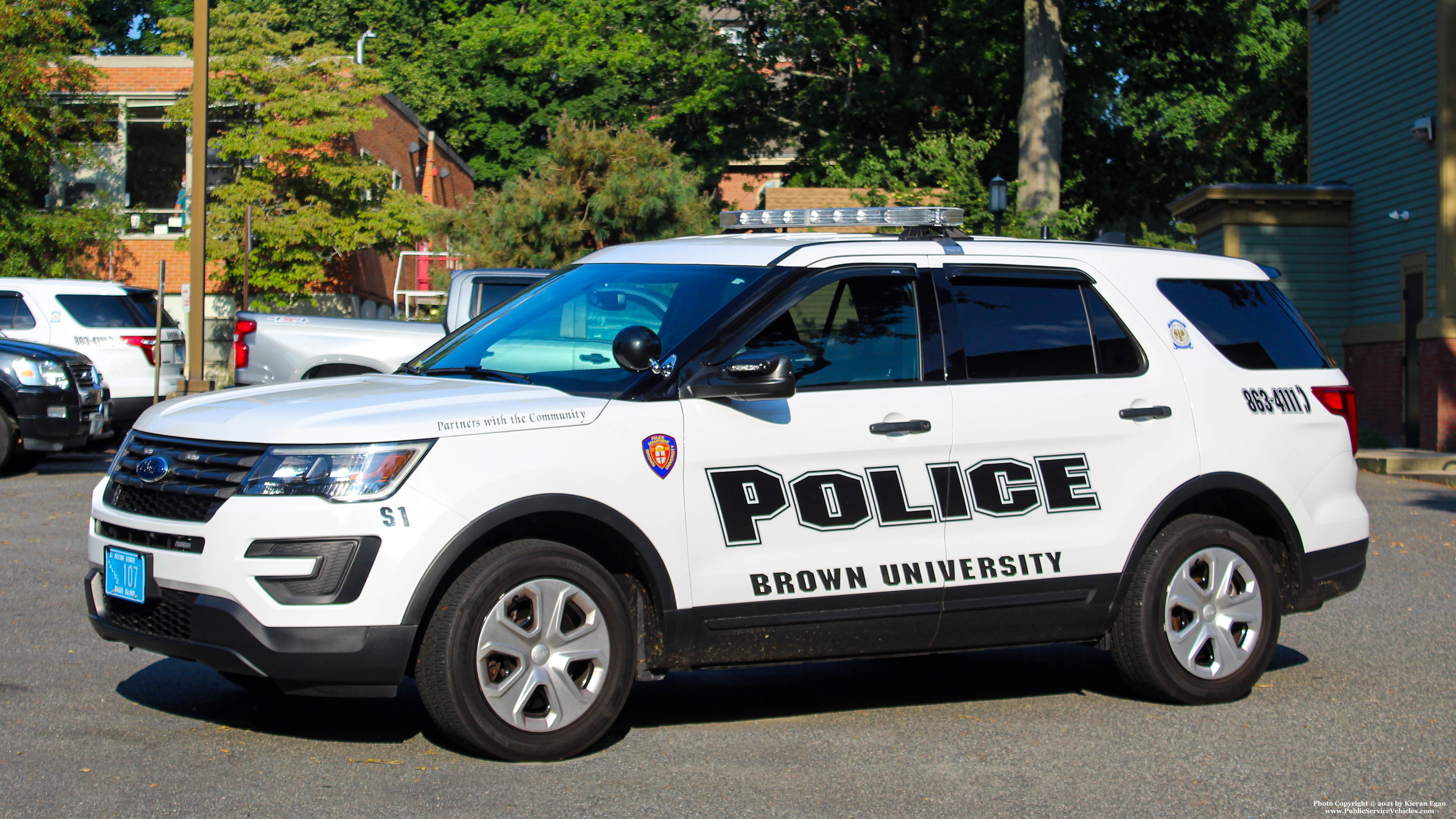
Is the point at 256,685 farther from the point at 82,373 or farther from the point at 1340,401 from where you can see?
the point at 82,373

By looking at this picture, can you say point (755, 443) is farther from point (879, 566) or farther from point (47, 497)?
point (47, 497)

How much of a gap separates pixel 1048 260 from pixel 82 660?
4643 millimetres

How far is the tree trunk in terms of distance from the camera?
26781 mm

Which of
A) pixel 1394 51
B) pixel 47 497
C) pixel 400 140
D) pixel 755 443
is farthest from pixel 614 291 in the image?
pixel 400 140

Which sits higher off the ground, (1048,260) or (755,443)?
(1048,260)

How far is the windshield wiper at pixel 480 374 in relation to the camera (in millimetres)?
5457

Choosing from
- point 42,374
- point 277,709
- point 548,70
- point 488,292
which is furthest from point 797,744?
point 548,70

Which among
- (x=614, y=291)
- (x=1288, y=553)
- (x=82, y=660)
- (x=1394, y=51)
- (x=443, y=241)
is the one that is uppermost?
(x=1394, y=51)

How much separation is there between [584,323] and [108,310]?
1347cm

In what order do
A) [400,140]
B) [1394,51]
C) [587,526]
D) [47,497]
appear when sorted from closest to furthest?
[587,526]
[47,497]
[1394,51]
[400,140]

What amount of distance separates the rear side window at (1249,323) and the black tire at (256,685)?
162 inches

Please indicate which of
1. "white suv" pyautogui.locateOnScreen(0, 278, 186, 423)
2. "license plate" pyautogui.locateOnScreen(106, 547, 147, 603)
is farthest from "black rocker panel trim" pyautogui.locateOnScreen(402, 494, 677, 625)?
"white suv" pyautogui.locateOnScreen(0, 278, 186, 423)

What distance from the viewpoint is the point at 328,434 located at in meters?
4.68

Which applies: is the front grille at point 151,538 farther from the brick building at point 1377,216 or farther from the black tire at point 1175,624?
the brick building at point 1377,216
